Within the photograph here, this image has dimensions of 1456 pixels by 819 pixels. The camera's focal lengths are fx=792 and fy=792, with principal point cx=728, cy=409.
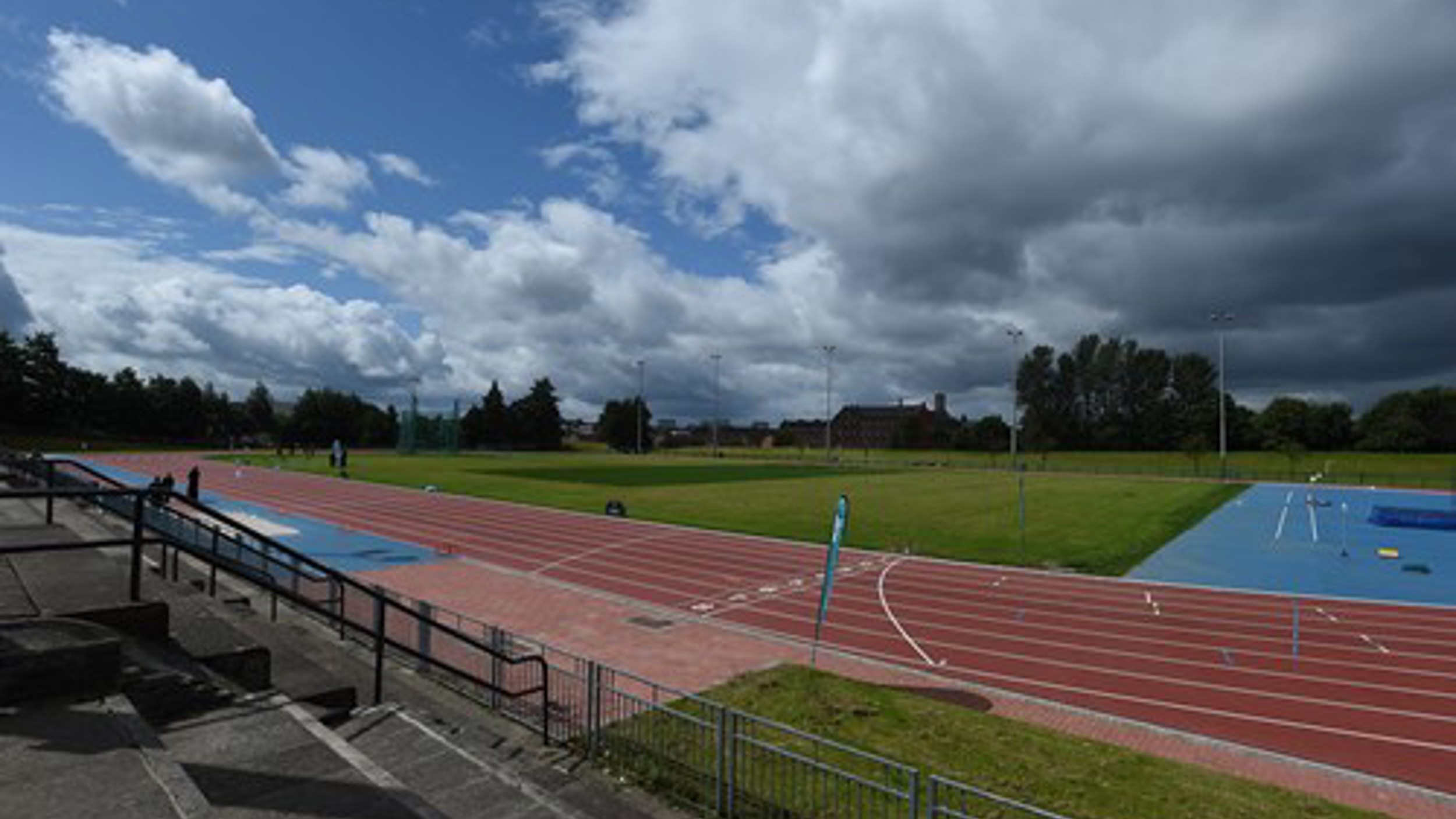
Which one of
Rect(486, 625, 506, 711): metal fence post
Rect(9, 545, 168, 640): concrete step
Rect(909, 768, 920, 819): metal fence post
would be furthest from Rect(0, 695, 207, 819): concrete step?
Rect(486, 625, 506, 711): metal fence post

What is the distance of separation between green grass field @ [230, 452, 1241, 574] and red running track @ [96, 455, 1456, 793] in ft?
11.3

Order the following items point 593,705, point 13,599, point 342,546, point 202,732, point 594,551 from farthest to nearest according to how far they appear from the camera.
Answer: point 342,546 < point 594,551 < point 593,705 < point 13,599 < point 202,732

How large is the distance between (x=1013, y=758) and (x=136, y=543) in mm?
8927

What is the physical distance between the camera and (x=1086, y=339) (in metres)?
129

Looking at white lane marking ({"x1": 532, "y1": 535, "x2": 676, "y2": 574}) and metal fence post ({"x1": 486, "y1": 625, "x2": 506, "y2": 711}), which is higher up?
metal fence post ({"x1": 486, "y1": 625, "x2": 506, "y2": 711})

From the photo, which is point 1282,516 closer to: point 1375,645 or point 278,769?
point 1375,645

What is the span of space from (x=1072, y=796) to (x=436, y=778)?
633 centimetres

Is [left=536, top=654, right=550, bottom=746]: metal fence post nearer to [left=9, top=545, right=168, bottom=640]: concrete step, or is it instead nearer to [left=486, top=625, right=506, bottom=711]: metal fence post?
[left=486, top=625, right=506, bottom=711]: metal fence post

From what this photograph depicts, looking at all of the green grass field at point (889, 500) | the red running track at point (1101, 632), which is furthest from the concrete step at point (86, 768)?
the green grass field at point (889, 500)

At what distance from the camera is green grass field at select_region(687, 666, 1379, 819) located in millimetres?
8023

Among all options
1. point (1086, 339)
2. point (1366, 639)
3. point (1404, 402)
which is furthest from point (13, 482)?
point (1404, 402)

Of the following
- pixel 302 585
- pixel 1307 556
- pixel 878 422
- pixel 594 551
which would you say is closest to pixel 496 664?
pixel 302 585

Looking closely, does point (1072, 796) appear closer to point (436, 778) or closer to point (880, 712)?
point (880, 712)

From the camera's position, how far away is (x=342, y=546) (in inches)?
1027
